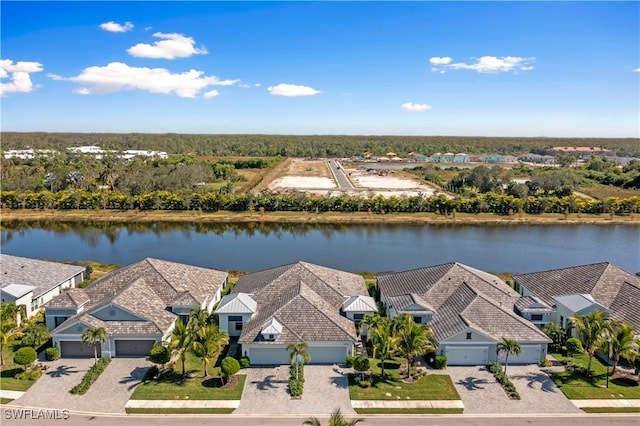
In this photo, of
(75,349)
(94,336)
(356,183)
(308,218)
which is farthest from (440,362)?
(356,183)

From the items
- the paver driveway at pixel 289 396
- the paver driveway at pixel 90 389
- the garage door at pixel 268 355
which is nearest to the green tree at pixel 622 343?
the paver driveway at pixel 289 396

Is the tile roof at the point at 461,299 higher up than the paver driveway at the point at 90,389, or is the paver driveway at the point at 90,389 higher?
the tile roof at the point at 461,299

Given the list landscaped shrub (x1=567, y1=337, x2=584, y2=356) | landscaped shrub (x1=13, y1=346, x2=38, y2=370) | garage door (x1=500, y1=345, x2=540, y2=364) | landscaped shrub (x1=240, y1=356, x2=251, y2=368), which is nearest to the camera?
landscaped shrub (x1=13, y1=346, x2=38, y2=370)

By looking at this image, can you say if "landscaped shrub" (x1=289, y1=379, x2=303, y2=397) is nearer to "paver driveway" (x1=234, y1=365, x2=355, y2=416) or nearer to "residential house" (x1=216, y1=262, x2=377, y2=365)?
"paver driveway" (x1=234, y1=365, x2=355, y2=416)

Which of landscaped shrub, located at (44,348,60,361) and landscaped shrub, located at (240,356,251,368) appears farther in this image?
landscaped shrub, located at (44,348,60,361)

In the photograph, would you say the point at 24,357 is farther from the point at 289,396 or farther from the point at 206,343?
the point at 289,396

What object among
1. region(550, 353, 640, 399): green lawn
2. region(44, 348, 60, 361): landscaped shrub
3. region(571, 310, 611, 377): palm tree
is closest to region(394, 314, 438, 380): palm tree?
region(550, 353, 640, 399): green lawn

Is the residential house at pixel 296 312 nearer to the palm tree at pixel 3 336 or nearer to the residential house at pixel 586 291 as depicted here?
the palm tree at pixel 3 336
